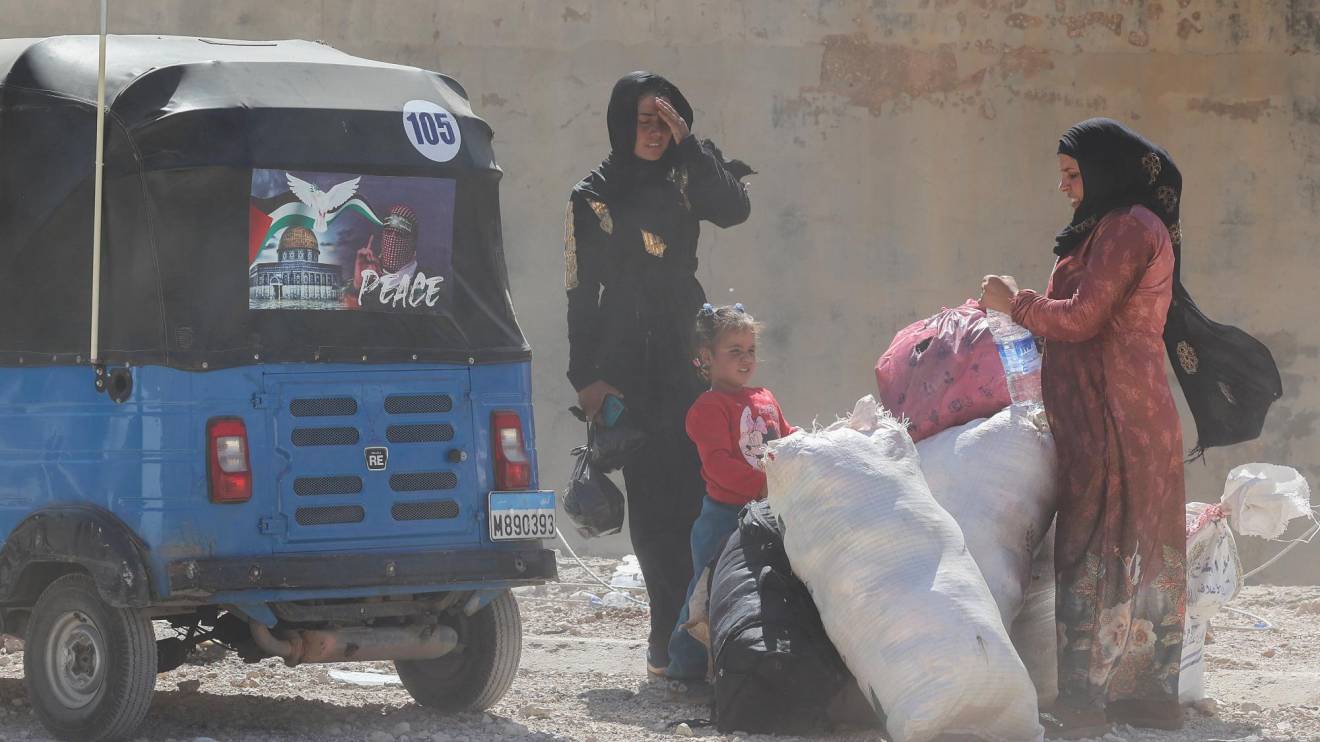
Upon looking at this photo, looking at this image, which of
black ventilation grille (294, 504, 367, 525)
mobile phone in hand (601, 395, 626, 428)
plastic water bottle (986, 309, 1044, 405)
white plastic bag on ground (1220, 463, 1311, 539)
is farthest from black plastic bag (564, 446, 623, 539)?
white plastic bag on ground (1220, 463, 1311, 539)

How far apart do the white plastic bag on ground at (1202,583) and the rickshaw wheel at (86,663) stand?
3.20 metres

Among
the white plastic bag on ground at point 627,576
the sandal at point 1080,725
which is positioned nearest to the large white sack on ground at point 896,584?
the sandal at point 1080,725

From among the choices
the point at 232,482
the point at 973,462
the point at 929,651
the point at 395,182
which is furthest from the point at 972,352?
the point at 232,482

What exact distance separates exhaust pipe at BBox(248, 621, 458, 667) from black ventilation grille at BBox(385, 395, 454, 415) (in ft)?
2.17

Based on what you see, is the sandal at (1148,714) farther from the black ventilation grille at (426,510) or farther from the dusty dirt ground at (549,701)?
the black ventilation grille at (426,510)

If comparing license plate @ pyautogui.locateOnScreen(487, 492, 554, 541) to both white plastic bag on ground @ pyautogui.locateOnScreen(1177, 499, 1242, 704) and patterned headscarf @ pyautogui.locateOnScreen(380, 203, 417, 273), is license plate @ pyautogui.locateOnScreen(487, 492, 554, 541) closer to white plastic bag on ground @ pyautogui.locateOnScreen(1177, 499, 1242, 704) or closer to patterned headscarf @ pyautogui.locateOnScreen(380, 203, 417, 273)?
patterned headscarf @ pyautogui.locateOnScreen(380, 203, 417, 273)

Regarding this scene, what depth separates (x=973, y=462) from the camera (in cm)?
561

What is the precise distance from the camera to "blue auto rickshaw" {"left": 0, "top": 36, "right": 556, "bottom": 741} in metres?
5.03

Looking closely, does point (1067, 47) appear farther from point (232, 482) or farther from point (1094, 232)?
point (232, 482)

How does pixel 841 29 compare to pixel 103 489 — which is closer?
pixel 103 489

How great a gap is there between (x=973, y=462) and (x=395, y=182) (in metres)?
1.97

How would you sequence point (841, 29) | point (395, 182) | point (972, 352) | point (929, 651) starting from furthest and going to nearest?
point (841, 29)
point (972, 352)
point (395, 182)
point (929, 651)

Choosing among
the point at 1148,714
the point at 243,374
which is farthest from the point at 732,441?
the point at 243,374

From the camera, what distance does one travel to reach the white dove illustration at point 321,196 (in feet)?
17.2
